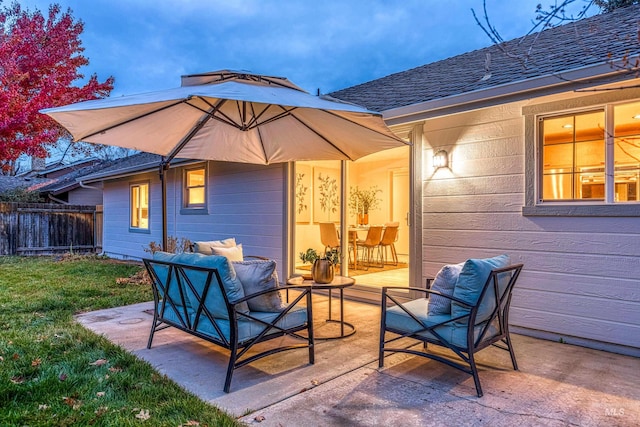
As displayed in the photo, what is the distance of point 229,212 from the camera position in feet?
26.9

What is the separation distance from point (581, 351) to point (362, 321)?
216 cm

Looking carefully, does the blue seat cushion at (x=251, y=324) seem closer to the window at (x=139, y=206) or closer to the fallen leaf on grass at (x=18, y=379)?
the fallen leaf on grass at (x=18, y=379)

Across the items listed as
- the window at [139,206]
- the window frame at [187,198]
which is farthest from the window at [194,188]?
the window at [139,206]

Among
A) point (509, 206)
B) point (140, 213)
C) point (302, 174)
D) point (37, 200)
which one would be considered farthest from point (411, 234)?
point (37, 200)

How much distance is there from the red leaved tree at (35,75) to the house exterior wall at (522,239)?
6.93 meters

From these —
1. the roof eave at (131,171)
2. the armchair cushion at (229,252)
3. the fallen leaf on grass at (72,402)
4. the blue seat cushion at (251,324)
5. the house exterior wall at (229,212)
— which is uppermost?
the roof eave at (131,171)

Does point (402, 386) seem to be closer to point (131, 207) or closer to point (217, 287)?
point (217, 287)

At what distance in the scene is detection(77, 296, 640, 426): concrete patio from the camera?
2541 millimetres

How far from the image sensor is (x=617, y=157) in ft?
12.6

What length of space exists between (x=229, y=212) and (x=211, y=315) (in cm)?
524

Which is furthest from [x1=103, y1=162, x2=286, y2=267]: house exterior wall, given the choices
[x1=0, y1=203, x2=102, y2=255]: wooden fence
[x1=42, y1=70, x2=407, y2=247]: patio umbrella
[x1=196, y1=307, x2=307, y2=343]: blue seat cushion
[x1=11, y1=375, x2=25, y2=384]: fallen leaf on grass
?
[x1=11, y1=375, x2=25, y2=384]: fallen leaf on grass

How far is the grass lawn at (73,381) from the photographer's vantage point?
8.08ft

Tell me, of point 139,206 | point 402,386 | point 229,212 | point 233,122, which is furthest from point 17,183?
point 402,386

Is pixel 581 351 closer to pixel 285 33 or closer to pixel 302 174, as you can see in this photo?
pixel 302 174
